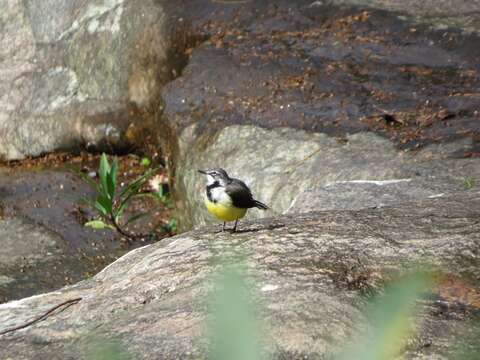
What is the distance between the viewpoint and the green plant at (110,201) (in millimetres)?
8570

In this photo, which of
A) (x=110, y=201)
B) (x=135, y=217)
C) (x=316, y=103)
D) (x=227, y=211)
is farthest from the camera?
(x=135, y=217)

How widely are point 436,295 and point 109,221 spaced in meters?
5.82

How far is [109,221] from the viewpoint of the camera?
9047 mm

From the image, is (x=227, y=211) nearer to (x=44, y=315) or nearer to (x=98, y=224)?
(x=44, y=315)

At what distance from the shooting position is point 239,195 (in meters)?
5.51

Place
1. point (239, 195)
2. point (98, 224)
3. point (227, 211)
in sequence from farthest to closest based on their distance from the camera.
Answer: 1. point (98, 224)
2. point (239, 195)
3. point (227, 211)

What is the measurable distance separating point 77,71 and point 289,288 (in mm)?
7310

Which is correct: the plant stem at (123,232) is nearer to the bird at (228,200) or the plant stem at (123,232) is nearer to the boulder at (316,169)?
the boulder at (316,169)

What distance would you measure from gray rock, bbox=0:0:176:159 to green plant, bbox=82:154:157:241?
1117 mm

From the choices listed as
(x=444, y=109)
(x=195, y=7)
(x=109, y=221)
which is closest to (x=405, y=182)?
(x=444, y=109)

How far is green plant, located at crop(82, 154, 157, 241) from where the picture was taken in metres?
8.57

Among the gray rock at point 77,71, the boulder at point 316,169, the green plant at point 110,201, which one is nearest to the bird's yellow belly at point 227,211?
the boulder at point 316,169

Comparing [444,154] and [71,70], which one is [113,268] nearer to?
[444,154]

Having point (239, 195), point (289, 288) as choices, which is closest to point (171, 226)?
point (239, 195)
